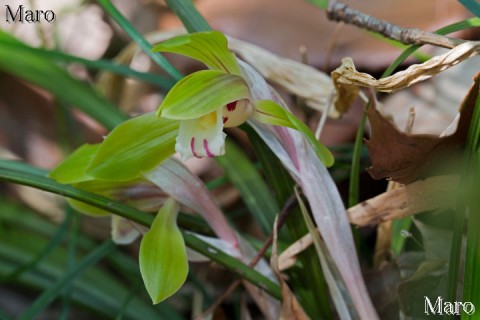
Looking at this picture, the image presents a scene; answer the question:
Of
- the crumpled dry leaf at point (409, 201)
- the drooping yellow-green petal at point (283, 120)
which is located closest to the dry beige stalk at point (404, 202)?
the crumpled dry leaf at point (409, 201)

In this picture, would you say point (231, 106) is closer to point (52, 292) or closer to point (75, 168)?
point (75, 168)

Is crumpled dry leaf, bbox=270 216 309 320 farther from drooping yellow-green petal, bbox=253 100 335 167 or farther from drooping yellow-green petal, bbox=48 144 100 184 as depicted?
drooping yellow-green petal, bbox=48 144 100 184

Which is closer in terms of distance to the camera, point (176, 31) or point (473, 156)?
point (473, 156)

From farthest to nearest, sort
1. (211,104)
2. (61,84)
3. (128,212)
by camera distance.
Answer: (61,84)
(128,212)
(211,104)

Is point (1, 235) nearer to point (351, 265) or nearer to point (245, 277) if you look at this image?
point (245, 277)

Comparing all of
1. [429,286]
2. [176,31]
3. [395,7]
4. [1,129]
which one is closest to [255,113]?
[429,286]

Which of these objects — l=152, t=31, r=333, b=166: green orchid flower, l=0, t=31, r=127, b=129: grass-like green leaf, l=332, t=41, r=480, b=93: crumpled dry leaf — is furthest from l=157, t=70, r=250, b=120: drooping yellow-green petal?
l=0, t=31, r=127, b=129: grass-like green leaf

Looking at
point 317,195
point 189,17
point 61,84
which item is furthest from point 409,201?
point 61,84
